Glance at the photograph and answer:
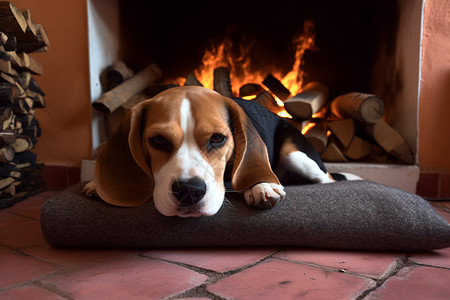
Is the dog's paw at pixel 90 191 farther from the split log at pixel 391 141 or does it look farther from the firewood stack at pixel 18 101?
the split log at pixel 391 141

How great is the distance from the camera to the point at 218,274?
1252 mm

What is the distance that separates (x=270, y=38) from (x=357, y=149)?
1.37 m

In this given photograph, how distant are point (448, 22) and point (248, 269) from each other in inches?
86.8

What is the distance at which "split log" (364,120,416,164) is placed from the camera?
266 centimetres

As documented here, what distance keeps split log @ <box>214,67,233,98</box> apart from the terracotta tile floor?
1.73 meters

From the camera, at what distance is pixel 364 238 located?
1496mm

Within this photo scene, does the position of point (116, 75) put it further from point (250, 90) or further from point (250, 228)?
point (250, 228)

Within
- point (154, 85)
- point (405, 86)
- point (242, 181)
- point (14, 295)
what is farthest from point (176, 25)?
point (14, 295)

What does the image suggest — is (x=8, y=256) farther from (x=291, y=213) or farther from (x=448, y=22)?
(x=448, y=22)

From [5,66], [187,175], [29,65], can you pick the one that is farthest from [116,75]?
[187,175]

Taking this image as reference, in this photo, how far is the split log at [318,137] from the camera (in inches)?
110

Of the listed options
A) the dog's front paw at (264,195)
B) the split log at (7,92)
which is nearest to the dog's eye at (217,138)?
the dog's front paw at (264,195)

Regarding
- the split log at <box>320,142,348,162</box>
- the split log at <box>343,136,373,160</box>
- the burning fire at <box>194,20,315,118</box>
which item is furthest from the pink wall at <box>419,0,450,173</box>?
the burning fire at <box>194,20,315,118</box>

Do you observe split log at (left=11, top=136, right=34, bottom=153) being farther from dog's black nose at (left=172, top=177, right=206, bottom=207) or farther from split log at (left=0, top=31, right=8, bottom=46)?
dog's black nose at (left=172, top=177, right=206, bottom=207)
